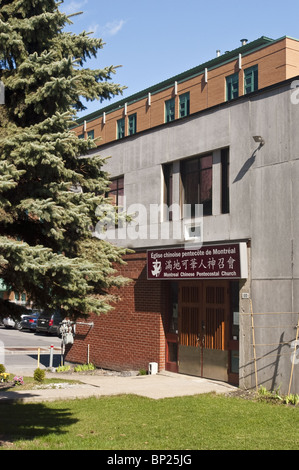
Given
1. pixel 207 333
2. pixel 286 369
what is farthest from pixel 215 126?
pixel 286 369

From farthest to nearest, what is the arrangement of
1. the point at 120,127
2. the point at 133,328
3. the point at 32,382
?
the point at 120,127 < the point at 133,328 < the point at 32,382

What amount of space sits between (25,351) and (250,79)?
27.8 metres

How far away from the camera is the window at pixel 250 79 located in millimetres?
43872

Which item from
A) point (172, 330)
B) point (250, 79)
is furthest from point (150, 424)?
point (250, 79)

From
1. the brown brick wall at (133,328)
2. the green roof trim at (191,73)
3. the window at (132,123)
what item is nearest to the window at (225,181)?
the brown brick wall at (133,328)

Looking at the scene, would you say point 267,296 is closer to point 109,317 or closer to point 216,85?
point 109,317

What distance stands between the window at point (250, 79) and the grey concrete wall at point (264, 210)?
28.5 m

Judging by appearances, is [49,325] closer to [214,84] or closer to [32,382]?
[32,382]

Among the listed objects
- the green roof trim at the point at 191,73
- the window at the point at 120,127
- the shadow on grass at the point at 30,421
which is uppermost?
the green roof trim at the point at 191,73

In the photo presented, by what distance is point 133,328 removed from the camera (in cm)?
1970

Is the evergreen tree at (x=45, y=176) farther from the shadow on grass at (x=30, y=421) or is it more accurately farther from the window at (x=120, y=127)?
the window at (x=120, y=127)

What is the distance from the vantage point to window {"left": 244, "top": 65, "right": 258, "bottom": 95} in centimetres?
4387

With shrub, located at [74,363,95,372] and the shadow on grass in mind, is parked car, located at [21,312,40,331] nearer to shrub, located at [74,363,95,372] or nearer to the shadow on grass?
shrub, located at [74,363,95,372]

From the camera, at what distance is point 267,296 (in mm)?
14688
